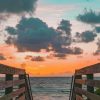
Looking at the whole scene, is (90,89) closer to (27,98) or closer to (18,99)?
(18,99)

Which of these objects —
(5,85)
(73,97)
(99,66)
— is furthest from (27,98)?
(99,66)

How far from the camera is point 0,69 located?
7.34 meters

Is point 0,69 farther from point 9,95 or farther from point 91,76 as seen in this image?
point 91,76

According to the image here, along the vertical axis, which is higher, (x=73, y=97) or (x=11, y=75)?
(x=11, y=75)

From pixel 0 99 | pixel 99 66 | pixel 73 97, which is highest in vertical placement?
pixel 99 66

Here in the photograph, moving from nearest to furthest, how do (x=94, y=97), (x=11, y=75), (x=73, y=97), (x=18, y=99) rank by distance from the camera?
1. (x=94, y=97)
2. (x=11, y=75)
3. (x=18, y=99)
4. (x=73, y=97)

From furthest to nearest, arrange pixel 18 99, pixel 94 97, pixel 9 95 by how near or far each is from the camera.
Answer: pixel 18 99 < pixel 9 95 < pixel 94 97

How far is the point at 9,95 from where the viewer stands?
8.48m

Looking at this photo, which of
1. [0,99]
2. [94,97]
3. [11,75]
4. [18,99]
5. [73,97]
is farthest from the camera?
[73,97]

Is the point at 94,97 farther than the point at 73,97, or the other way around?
the point at 73,97

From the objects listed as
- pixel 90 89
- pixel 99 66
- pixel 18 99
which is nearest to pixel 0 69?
pixel 99 66

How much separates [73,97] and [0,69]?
8.30m

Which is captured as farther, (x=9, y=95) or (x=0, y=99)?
(x=9, y=95)

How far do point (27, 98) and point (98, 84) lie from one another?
349 inches
